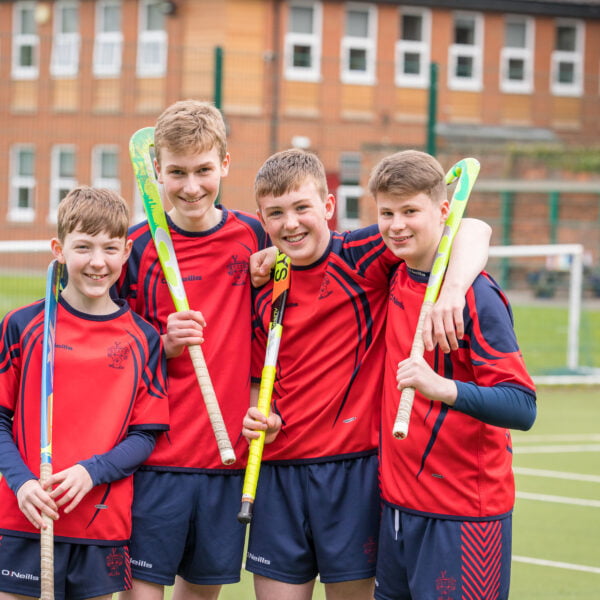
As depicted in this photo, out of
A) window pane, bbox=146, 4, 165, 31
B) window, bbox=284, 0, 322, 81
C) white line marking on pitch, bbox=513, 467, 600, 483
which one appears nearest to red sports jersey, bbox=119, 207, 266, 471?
white line marking on pitch, bbox=513, 467, 600, 483


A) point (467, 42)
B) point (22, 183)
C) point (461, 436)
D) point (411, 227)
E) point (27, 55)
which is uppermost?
point (467, 42)

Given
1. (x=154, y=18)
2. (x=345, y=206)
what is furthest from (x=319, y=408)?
(x=154, y=18)

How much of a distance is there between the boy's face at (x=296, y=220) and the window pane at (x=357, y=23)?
2272 centimetres

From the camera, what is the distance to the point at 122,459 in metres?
3.34

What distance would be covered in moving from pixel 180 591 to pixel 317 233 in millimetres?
Answer: 1305

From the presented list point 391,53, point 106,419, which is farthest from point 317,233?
point 391,53

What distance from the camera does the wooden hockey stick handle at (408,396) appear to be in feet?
9.82

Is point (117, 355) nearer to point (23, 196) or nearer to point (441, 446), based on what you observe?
point (441, 446)

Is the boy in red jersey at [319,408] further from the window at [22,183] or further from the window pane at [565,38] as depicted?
the window pane at [565,38]

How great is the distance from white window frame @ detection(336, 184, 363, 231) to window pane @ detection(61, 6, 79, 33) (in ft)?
48.7

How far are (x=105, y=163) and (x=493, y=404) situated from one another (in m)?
12.2

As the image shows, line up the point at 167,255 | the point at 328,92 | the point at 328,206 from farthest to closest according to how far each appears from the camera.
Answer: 1. the point at 328,92
2. the point at 328,206
3. the point at 167,255

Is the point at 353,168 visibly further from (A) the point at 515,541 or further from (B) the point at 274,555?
(B) the point at 274,555

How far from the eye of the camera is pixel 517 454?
8.30 meters
